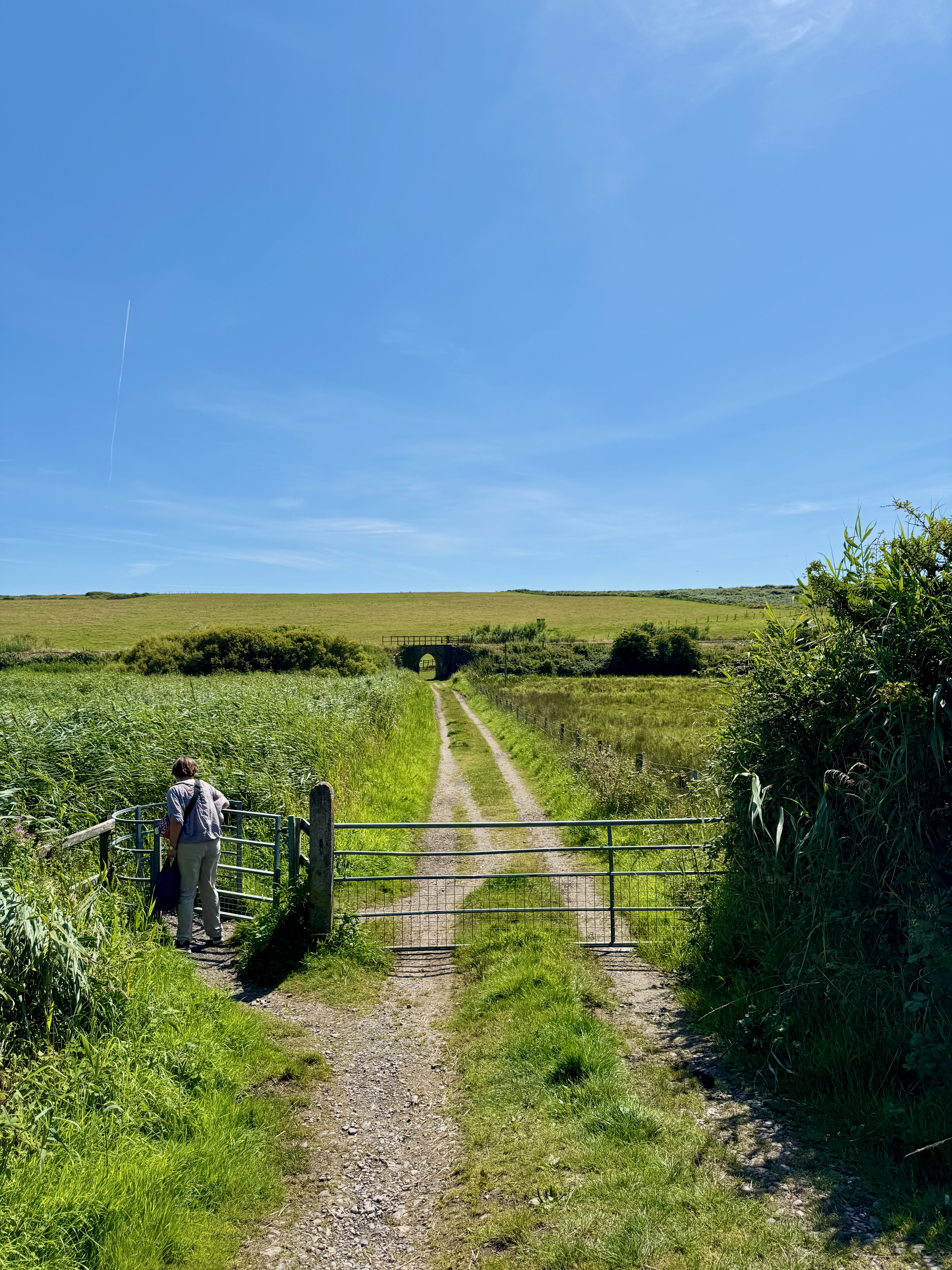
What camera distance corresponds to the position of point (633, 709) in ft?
111

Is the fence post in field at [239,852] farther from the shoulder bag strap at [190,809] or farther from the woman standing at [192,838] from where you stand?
the shoulder bag strap at [190,809]

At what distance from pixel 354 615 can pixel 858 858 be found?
332 feet

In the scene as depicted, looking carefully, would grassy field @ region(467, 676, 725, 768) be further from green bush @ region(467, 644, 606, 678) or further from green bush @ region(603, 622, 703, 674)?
green bush @ region(467, 644, 606, 678)

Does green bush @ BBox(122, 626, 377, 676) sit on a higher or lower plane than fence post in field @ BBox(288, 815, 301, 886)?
higher

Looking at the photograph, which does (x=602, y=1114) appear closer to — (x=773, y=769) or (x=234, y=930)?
(x=773, y=769)

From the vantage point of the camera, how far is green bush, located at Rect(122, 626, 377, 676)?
47969 millimetres

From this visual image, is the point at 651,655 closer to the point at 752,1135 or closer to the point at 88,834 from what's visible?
the point at 88,834

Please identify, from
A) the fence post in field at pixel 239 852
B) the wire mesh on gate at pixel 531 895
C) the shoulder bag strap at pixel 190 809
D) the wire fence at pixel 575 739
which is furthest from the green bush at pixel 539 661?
the shoulder bag strap at pixel 190 809

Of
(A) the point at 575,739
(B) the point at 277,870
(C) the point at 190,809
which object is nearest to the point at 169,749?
(C) the point at 190,809

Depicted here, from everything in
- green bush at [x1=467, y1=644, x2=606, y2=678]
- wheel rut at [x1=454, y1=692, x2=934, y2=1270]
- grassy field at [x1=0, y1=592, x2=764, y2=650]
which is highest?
grassy field at [x1=0, y1=592, x2=764, y2=650]

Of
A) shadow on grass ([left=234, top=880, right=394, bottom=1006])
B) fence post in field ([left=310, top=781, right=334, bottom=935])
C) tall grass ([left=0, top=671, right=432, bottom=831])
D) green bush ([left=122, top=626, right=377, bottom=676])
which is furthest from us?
green bush ([left=122, top=626, right=377, bottom=676])

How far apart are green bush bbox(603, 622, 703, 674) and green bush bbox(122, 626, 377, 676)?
2477 cm

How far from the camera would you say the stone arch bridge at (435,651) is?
72.9 metres

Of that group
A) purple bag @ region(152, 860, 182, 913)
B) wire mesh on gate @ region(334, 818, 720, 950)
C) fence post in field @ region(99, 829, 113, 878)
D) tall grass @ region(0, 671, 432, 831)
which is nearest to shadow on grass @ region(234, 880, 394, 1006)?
wire mesh on gate @ region(334, 818, 720, 950)
